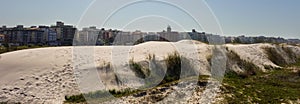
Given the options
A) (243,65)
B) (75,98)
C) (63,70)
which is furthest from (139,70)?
(243,65)

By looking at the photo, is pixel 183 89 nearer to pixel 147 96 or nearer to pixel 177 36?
pixel 147 96

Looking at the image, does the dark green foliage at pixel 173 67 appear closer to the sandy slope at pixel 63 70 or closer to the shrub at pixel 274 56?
the sandy slope at pixel 63 70

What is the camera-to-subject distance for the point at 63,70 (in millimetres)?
15602

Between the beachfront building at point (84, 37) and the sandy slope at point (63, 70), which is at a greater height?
the beachfront building at point (84, 37)

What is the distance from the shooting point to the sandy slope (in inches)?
543

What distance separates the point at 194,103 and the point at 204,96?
0.73m

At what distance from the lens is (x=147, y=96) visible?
43.0 ft

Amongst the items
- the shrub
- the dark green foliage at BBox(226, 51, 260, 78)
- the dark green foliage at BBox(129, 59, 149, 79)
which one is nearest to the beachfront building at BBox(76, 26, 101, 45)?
the dark green foliage at BBox(129, 59, 149, 79)

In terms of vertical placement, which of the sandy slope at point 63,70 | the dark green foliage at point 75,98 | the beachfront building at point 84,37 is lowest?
the dark green foliage at point 75,98

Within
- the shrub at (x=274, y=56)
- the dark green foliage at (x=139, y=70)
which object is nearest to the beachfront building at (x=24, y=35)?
the shrub at (x=274, y=56)

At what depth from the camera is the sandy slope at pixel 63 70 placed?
1378 centimetres

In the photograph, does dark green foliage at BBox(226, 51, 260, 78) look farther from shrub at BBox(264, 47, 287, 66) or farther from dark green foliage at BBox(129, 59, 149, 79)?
dark green foliage at BBox(129, 59, 149, 79)

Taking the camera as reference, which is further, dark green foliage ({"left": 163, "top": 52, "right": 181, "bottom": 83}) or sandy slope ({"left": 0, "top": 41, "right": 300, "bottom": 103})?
dark green foliage ({"left": 163, "top": 52, "right": 181, "bottom": 83})

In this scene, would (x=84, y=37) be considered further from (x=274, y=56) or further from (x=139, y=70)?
(x=274, y=56)
